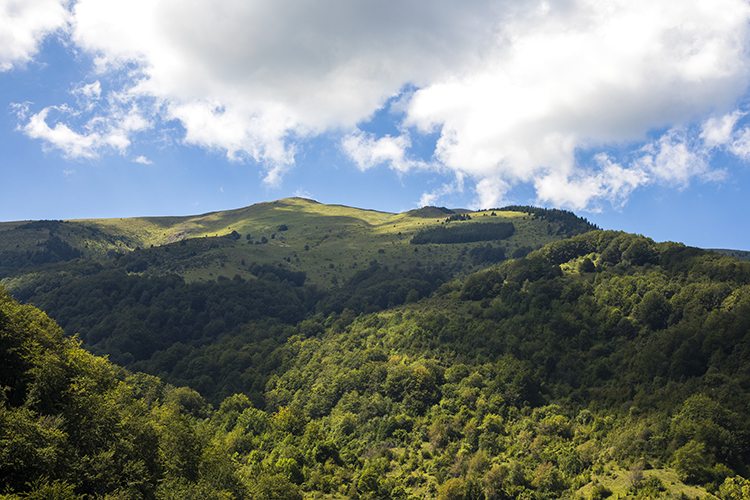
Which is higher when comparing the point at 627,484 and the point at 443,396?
the point at 627,484

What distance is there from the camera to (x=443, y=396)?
100 metres

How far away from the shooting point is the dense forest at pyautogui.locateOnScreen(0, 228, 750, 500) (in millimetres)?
44625

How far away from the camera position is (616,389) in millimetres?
83938

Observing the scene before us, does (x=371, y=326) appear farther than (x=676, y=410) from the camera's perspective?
Yes

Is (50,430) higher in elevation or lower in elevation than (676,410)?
higher

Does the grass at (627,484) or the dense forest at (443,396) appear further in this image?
the grass at (627,484)

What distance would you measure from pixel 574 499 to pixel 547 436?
17308 mm

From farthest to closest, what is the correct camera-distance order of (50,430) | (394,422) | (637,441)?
(394,422)
(637,441)
(50,430)

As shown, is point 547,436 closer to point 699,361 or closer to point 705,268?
point 699,361

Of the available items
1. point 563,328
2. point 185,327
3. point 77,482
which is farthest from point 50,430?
point 185,327

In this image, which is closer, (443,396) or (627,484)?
(627,484)

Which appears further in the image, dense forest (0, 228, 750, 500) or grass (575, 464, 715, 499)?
grass (575, 464, 715, 499)

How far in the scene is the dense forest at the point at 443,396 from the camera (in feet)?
146

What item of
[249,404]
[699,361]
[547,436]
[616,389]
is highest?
[699,361]
